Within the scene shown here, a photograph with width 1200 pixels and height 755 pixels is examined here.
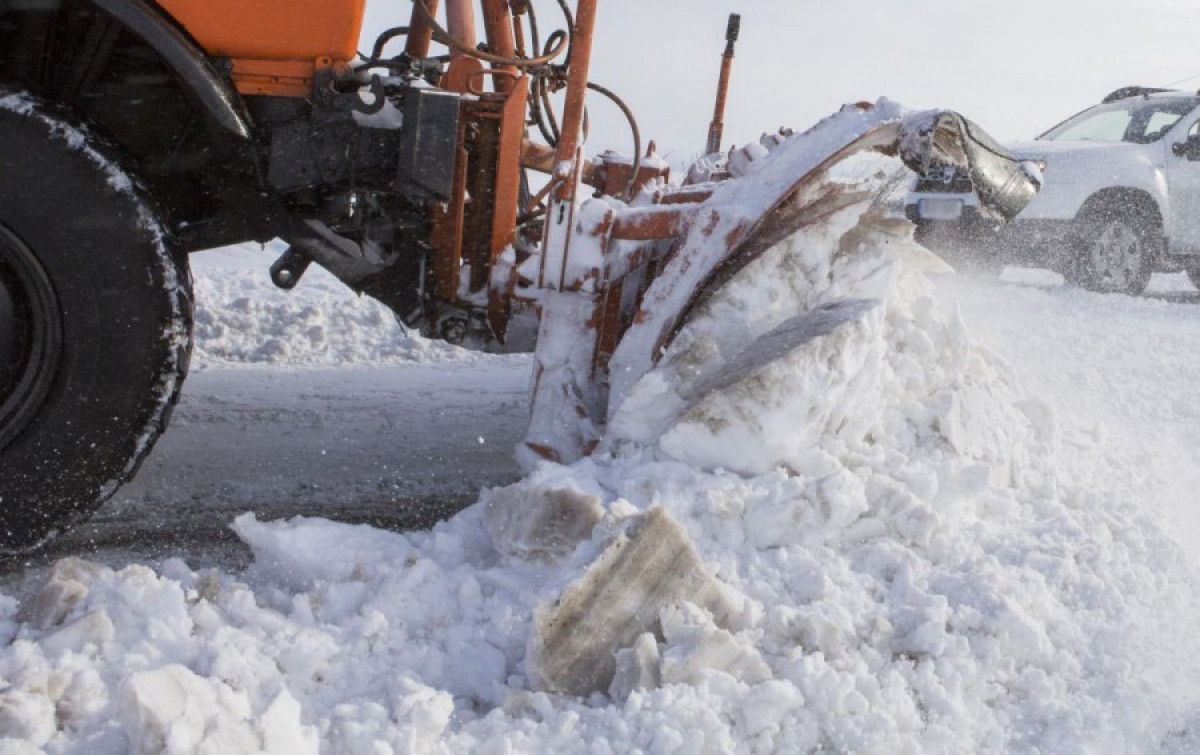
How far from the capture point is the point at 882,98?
312 cm

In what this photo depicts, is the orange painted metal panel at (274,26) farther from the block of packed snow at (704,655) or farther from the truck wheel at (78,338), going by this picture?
the block of packed snow at (704,655)

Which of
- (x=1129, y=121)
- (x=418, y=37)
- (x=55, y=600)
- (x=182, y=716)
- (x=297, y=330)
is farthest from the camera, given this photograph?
(x=1129, y=121)

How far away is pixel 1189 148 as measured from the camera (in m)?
8.88

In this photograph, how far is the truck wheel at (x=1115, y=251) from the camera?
8.50 m

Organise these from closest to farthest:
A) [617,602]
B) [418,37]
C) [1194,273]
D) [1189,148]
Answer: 1. [617,602]
2. [418,37]
3. [1189,148]
4. [1194,273]

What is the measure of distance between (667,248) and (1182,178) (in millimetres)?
7492

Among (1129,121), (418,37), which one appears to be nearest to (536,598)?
(418,37)

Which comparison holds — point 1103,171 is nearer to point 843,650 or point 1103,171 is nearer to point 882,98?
point 882,98

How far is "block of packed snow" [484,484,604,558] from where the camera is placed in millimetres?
2420

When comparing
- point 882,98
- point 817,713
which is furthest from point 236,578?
point 882,98

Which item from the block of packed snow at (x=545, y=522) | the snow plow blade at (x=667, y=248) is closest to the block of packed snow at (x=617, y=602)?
the block of packed snow at (x=545, y=522)

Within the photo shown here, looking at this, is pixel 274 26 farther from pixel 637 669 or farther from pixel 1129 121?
pixel 1129 121

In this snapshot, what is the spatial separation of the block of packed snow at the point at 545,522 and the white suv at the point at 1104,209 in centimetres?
628

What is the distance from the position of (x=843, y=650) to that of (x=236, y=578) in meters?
1.38
